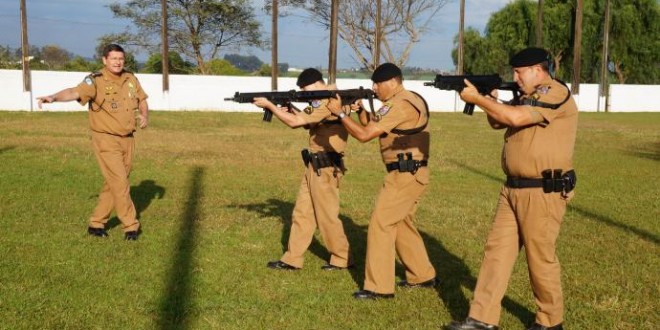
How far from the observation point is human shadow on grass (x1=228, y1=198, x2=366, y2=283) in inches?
313

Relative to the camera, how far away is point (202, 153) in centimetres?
1798

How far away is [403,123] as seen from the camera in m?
6.21

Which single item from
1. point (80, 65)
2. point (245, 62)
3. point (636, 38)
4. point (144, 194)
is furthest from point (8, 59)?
point (636, 38)

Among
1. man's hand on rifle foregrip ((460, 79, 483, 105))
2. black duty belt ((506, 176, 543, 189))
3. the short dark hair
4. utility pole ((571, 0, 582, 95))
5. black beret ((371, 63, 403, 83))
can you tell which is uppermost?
utility pole ((571, 0, 582, 95))

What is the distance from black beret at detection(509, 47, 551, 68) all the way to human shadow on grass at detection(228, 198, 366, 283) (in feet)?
8.92

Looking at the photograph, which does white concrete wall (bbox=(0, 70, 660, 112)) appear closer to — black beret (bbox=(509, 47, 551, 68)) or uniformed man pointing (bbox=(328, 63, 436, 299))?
uniformed man pointing (bbox=(328, 63, 436, 299))

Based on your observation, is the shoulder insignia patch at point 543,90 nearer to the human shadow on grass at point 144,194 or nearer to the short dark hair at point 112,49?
the short dark hair at point 112,49

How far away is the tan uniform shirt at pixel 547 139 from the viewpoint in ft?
16.8

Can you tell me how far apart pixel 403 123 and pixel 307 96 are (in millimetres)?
1031

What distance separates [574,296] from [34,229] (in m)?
6.10

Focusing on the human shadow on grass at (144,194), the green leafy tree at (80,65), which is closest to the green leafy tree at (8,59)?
the green leafy tree at (80,65)

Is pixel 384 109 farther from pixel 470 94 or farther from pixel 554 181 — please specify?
pixel 554 181

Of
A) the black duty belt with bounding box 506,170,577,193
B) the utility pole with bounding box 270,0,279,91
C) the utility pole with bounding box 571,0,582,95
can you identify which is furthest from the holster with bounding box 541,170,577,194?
the utility pole with bounding box 571,0,582,95

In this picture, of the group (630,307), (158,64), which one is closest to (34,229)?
(630,307)
